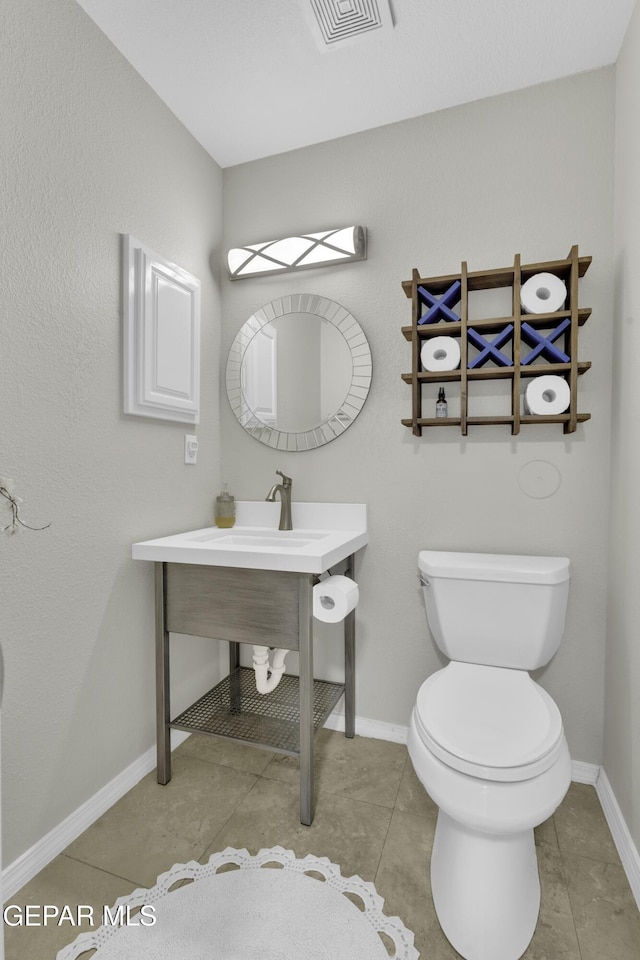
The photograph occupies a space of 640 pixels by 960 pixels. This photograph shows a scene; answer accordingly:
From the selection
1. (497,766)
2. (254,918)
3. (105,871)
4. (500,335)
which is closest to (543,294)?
(500,335)

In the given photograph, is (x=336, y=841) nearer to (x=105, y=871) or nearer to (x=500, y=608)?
(x=105, y=871)

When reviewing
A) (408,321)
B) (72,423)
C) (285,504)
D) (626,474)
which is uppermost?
(408,321)

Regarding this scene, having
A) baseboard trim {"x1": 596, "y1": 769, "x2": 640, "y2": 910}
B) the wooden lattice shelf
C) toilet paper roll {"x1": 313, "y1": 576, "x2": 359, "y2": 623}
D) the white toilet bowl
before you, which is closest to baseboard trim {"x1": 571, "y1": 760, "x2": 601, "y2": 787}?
baseboard trim {"x1": 596, "y1": 769, "x2": 640, "y2": 910}

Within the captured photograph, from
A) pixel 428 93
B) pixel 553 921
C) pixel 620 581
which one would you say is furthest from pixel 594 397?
pixel 553 921

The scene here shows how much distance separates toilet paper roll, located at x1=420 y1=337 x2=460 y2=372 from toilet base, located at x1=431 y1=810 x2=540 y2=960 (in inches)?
53.5

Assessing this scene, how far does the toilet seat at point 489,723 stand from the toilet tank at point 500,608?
8 centimetres

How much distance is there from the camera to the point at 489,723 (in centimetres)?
120

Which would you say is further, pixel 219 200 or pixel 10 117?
pixel 219 200

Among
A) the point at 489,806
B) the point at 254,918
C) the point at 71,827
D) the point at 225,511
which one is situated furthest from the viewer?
the point at 225,511

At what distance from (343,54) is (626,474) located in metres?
1.64

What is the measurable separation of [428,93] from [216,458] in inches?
63.9

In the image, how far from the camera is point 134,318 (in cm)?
161

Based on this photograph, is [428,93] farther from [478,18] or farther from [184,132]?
[184,132]

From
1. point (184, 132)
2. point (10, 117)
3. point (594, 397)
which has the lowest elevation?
point (594, 397)
